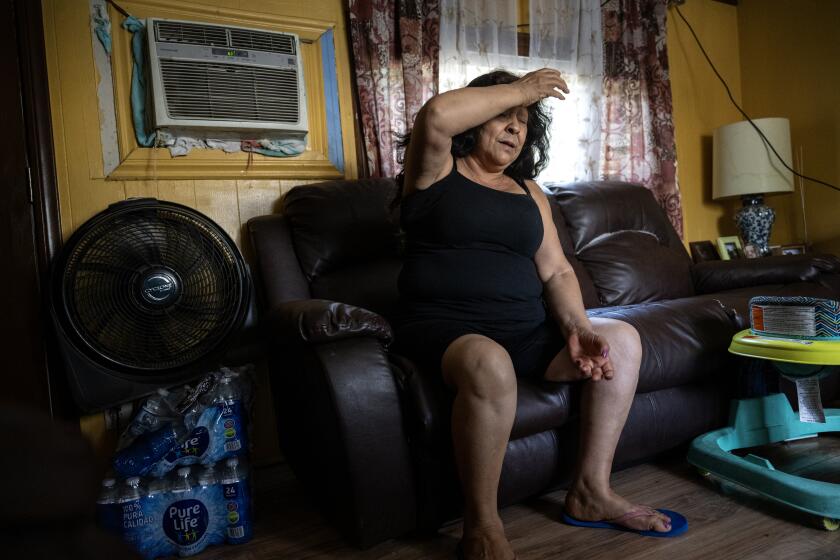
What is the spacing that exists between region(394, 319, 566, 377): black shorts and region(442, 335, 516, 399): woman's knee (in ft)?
0.21

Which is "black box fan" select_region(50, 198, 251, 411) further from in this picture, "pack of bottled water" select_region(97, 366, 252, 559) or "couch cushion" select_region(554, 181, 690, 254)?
"couch cushion" select_region(554, 181, 690, 254)

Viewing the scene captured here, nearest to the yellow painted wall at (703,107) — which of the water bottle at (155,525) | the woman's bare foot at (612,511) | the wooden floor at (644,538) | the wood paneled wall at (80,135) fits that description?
the wooden floor at (644,538)

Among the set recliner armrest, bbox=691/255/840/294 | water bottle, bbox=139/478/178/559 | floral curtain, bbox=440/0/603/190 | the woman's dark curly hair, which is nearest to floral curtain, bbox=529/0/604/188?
floral curtain, bbox=440/0/603/190

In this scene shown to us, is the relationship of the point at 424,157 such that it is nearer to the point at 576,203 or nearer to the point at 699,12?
the point at 576,203

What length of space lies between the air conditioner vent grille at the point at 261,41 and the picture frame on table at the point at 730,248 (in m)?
2.39

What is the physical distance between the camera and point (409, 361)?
131cm

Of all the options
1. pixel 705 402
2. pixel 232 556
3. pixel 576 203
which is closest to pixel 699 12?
pixel 576 203

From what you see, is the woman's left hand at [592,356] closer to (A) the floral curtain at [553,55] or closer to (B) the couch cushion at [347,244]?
(B) the couch cushion at [347,244]

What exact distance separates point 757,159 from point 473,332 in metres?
2.27

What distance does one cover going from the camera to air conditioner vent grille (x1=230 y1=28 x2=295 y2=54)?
195cm

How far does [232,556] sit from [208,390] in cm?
41

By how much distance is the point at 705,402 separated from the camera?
Answer: 1640 mm

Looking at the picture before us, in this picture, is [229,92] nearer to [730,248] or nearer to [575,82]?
[575,82]

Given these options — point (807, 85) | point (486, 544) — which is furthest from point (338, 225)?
point (807, 85)
